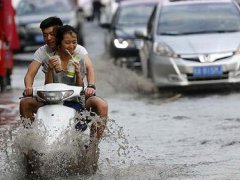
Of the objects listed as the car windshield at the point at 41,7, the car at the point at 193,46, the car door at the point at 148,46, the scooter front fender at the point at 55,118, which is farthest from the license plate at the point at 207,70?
the car windshield at the point at 41,7

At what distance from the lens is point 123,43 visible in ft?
65.8

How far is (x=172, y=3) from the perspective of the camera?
54.9 ft

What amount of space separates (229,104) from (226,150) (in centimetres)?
415

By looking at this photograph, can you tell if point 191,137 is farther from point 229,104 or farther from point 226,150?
point 229,104

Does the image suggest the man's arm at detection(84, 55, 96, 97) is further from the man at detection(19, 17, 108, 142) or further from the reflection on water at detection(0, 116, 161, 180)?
the reflection on water at detection(0, 116, 161, 180)

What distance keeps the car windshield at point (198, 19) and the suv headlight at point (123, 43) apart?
3.54m

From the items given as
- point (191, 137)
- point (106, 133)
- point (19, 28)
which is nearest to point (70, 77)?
point (106, 133)

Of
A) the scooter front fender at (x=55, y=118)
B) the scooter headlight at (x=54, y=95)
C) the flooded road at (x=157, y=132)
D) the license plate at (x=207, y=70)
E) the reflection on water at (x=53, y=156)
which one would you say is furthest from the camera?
the license plate at (x=207, y=70)

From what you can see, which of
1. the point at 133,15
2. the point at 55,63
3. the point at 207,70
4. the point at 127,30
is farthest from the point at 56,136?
the point at 133,15

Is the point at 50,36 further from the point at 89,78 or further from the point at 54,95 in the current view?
the point at 54,95

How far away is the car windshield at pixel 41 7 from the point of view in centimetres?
2572

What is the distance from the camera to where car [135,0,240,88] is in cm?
1450

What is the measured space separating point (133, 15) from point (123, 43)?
2.00 m

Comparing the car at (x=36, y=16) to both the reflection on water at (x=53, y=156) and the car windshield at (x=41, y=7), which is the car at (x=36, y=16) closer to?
the car windshield at (x=41, y=7)
